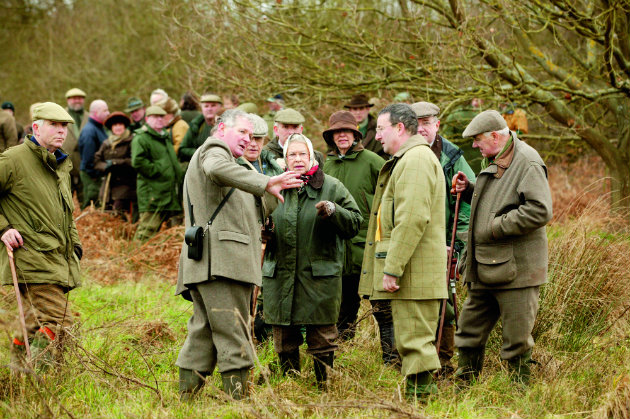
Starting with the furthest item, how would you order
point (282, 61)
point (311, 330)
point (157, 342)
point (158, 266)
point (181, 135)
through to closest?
point (181, 135), point (282, 61), point (158, 266), point (157, 342), point (311, 330)

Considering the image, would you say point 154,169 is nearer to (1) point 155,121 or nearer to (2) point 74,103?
(1) point 155,121

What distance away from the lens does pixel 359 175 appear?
673 centimetres

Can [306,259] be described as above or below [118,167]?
below

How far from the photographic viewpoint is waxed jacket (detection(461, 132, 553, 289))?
199 inches

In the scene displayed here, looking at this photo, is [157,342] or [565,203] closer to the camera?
[157,342]

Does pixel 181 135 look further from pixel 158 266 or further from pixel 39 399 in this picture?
pixel 39 399

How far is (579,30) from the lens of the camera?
332 inches

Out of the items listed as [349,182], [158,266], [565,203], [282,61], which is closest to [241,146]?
[349,182]

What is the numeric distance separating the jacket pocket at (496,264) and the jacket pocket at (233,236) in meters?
1.69

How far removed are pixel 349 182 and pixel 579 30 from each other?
3600 millimetres

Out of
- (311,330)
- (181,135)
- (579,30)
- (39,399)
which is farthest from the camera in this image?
(181,135)

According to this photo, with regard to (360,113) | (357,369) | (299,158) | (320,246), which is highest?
(360,113)

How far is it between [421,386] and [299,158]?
75.8 inches

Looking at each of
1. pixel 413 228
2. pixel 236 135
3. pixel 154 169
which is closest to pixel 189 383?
pixel 236 135
